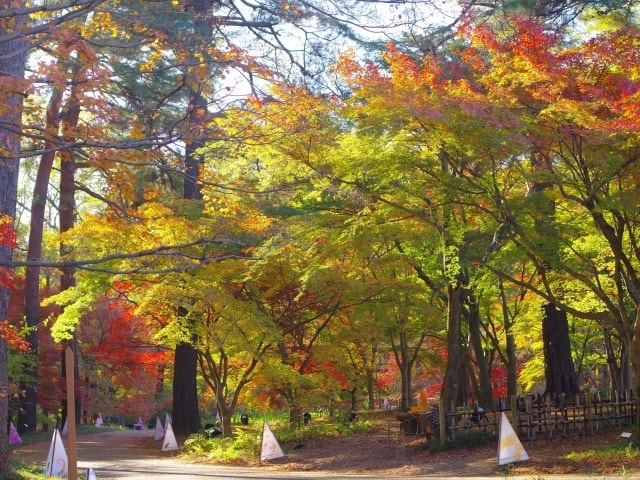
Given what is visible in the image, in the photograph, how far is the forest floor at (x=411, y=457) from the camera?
40.7 ft

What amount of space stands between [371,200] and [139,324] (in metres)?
20.7

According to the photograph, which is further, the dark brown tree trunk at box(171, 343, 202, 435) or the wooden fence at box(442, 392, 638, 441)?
the dark brown tree trunk at box(171, 343, 202, 435)

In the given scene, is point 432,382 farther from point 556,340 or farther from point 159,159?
point 159,159

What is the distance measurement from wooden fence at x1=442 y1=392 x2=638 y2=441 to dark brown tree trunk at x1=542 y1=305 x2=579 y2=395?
260 cm

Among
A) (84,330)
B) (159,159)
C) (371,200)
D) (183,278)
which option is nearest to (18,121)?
(159,159)

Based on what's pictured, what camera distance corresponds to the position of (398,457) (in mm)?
16094

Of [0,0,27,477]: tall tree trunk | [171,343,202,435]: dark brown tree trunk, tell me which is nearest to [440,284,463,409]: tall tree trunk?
[171,343,202,435]: dark brown tree trunk

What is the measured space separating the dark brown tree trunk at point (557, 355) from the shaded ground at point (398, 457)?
3.86m

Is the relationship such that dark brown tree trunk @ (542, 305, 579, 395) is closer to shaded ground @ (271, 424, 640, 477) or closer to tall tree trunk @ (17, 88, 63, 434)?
shaded ground @ (271, 424, 640, 477)

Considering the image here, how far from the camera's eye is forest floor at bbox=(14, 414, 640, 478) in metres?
12.4

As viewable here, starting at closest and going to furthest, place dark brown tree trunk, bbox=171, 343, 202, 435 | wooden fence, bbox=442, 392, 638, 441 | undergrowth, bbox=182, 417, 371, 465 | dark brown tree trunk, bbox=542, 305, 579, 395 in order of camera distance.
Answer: wooden fence, bbox=442, 392, 638, 441 → undergrowth, bbox=182, 417, 371, 465 → dark brown tree trunk, bbox=542, 305, 579, 395 → dark brown tree trunk, bbox=171, 343, 202, 435

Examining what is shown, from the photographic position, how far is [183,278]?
673 inches

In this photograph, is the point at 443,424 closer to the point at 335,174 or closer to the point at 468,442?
the point at 468,442

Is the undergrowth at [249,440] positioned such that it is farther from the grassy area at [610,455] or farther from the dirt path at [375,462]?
the grassy area at [610,455]
